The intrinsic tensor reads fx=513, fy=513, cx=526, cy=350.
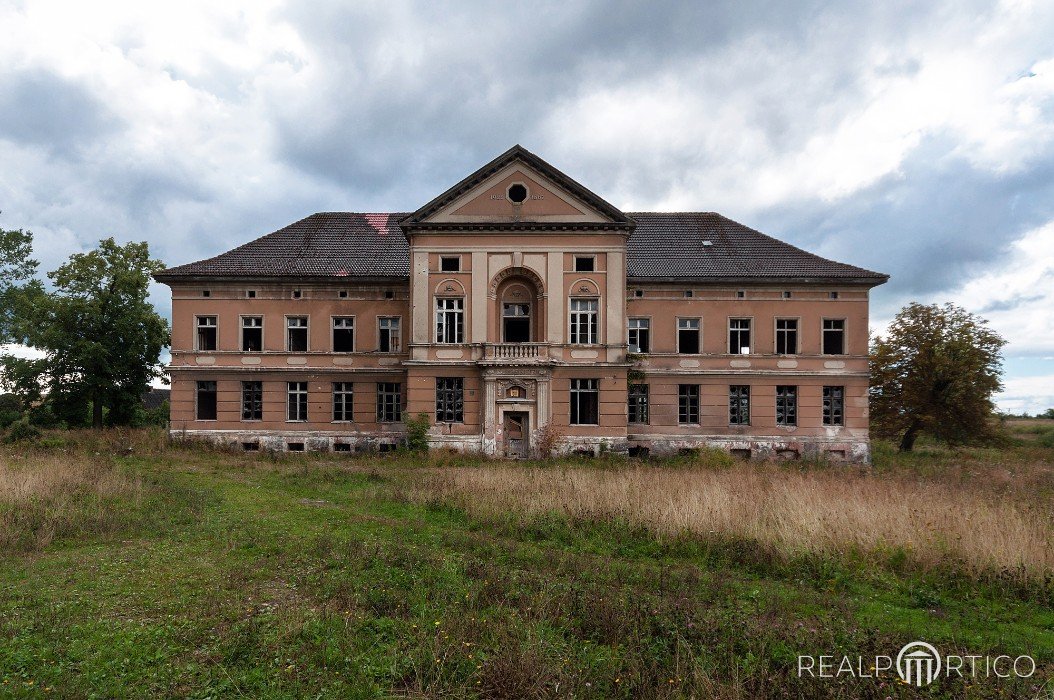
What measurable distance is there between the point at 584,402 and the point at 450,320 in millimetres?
6764

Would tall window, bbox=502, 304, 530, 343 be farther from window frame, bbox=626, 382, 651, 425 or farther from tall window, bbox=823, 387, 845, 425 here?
tall window, bbox=823, 387, 845, 425

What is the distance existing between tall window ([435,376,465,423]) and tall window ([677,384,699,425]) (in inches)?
395

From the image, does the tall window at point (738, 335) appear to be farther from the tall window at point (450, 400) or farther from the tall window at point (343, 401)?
the tall window at point (343, 401)

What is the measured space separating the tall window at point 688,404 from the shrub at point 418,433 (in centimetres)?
1148

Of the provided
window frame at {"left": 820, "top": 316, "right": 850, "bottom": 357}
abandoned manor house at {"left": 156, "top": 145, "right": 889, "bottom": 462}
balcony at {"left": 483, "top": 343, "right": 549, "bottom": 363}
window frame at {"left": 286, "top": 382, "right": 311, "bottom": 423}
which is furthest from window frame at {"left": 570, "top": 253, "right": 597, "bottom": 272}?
window frame at {"left": 286, "top": 382, "right": 311, "bottom": 423}

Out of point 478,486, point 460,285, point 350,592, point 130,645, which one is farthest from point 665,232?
point 130,645

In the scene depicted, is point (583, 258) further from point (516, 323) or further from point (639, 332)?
point (639, 332)

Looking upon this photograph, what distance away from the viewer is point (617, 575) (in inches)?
280

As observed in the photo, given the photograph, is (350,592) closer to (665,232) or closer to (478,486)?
(478,486)

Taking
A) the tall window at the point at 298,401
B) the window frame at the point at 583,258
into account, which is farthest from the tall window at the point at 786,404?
the tall window at the point at 298,401

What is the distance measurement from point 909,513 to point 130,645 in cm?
1125

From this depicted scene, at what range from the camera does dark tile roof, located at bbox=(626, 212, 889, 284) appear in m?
23.6

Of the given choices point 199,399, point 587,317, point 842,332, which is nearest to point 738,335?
point 842,332

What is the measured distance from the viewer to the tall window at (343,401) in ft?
78.9
